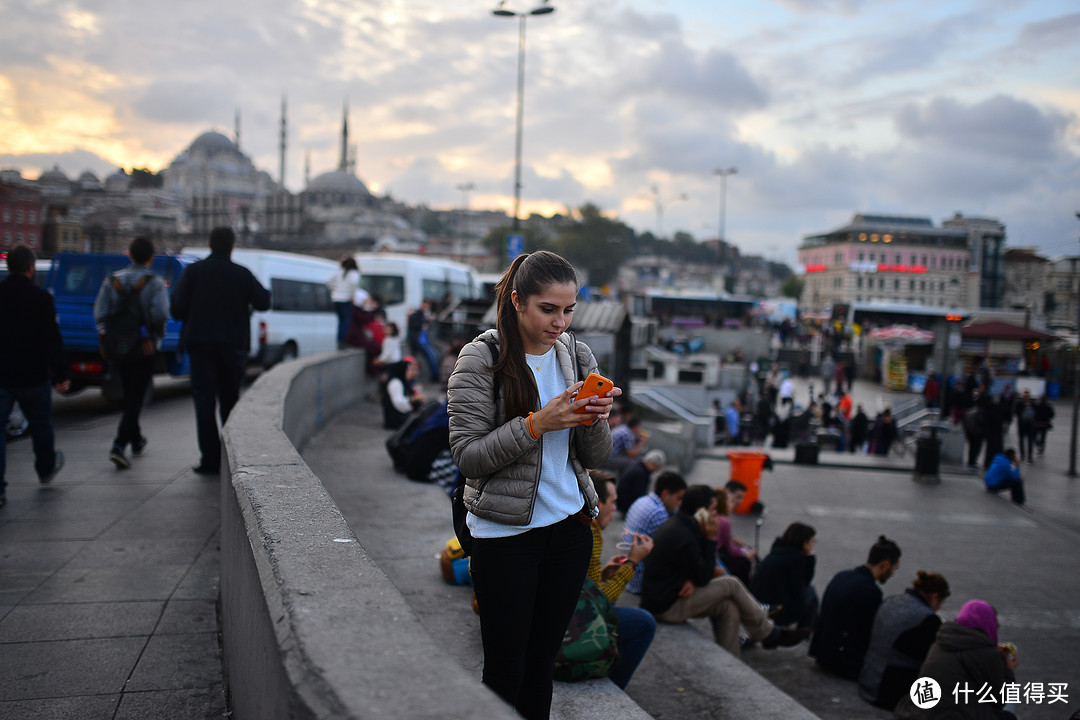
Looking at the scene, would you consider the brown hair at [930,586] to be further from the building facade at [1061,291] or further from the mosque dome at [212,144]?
the mosque dome at [212,144]

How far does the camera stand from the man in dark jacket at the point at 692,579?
5.35 m

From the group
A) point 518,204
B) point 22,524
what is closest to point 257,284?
point 22,524

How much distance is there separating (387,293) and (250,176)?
130 m

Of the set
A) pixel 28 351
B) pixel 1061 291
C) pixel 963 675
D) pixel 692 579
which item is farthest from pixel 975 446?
pixel 1061 291

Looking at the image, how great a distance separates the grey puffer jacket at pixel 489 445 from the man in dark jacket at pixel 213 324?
4.01 metres

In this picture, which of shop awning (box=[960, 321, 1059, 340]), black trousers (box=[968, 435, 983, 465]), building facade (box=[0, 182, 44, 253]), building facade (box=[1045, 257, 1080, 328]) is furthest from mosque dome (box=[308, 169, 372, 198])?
black trousers (box=[968, 435, 983, 465])

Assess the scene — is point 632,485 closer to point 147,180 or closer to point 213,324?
point 213,324

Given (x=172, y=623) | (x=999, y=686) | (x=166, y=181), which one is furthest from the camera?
(x=166, y=181)

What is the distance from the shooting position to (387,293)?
20.1 metres

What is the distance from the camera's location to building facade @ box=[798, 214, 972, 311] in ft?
295

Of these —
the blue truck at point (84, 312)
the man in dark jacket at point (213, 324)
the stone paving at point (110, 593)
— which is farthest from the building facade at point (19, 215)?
the stone paving at point (110, 593)

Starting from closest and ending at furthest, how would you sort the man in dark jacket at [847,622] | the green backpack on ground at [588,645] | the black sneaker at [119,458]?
the green backpack on ground at [588,645] → the man in dark jacket at [847,622] → the black sneaker at [119,458]

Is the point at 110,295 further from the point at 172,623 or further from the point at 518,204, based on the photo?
the point at 518,204

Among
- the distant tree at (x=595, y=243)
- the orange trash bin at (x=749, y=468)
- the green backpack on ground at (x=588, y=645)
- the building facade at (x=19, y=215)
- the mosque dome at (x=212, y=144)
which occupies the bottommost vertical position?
the orange trash bin at (x=749, y=468)
